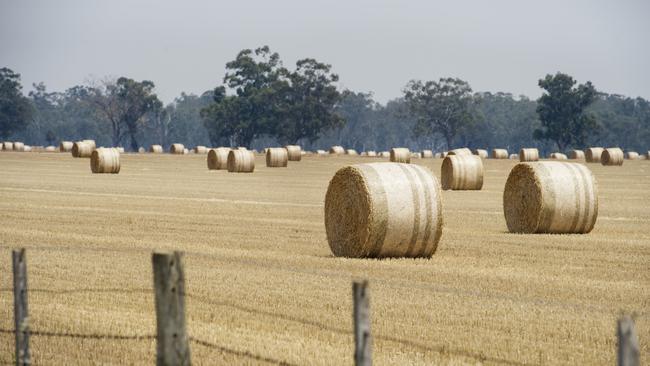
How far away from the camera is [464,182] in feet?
140

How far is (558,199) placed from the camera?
22.5 m

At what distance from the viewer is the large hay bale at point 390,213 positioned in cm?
1770

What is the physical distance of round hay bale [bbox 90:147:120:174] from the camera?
5684 cm

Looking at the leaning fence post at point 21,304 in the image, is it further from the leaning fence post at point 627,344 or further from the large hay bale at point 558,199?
the large hay bale at point 558,199

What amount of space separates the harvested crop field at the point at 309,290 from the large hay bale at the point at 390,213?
1.04ft

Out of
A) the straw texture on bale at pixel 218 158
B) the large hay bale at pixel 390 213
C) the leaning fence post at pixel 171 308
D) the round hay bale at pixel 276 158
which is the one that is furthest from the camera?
the round hay bale at pixel 276 158

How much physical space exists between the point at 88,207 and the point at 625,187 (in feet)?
81.0

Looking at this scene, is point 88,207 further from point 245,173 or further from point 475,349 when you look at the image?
point 245,173

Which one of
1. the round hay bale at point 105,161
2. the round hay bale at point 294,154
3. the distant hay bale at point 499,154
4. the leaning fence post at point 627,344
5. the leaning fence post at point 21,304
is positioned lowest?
the distant hay bale at point 499,154

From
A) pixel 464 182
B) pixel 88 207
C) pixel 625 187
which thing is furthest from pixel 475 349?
pixel 625 187

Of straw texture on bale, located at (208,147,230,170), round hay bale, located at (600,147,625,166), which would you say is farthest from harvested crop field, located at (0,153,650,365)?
round hay bale, located at (600,147,625,166)

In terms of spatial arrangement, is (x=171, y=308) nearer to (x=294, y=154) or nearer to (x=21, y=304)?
(x=21, y=304)

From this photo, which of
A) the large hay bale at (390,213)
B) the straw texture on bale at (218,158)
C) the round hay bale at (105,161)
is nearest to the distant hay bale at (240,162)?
the straw texture on bale at (218,158)

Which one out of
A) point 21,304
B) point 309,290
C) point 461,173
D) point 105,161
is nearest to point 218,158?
point 105,161
